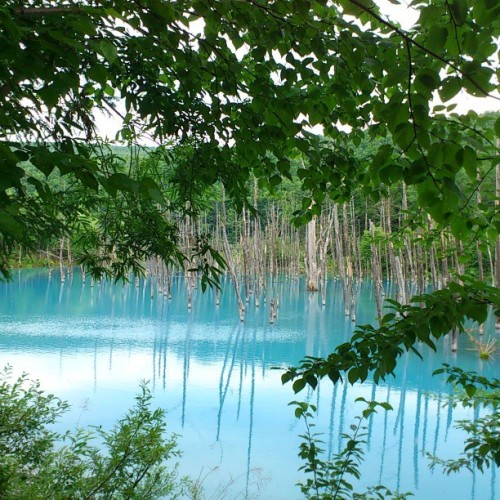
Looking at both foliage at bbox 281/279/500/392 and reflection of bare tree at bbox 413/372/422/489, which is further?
reflection of bare tree at bbox 413/372/422/489

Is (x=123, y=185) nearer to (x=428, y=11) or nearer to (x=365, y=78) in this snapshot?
(x=428, y=11)

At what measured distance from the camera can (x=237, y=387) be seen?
35.6 feet

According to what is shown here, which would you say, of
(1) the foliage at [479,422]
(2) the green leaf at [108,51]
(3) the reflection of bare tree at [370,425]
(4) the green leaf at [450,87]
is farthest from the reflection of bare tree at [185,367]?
(4) the green leaf at [450,87]

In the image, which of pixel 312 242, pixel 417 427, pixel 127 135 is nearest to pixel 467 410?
pixel 417 427

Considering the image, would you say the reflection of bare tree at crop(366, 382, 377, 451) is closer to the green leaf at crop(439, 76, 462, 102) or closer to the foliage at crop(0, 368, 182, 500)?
the foliage at crop(0, 368, 182, 500)

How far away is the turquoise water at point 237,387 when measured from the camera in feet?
23.0

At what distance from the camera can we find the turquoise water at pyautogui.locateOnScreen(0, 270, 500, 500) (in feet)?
23.0

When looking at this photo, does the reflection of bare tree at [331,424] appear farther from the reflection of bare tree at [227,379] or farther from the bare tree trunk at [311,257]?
the bare tree trunk at [311,257]

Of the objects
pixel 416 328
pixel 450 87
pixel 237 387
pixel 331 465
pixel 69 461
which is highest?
pixel 450 87

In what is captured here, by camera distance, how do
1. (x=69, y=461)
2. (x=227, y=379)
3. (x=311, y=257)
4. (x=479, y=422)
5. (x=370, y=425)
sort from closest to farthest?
(x=479, y=422)
(x=69, y=461)
(x=370, y=425)
(x=227, y=379)
(x=311, y=257)

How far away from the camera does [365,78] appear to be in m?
1.54

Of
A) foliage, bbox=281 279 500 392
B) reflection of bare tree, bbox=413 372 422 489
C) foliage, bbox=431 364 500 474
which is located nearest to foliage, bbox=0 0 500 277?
foliage, bbox=281 279 500 392

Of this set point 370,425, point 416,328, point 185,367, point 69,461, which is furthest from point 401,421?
point 416,328

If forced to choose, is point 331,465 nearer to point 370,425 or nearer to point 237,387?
point 370,425
